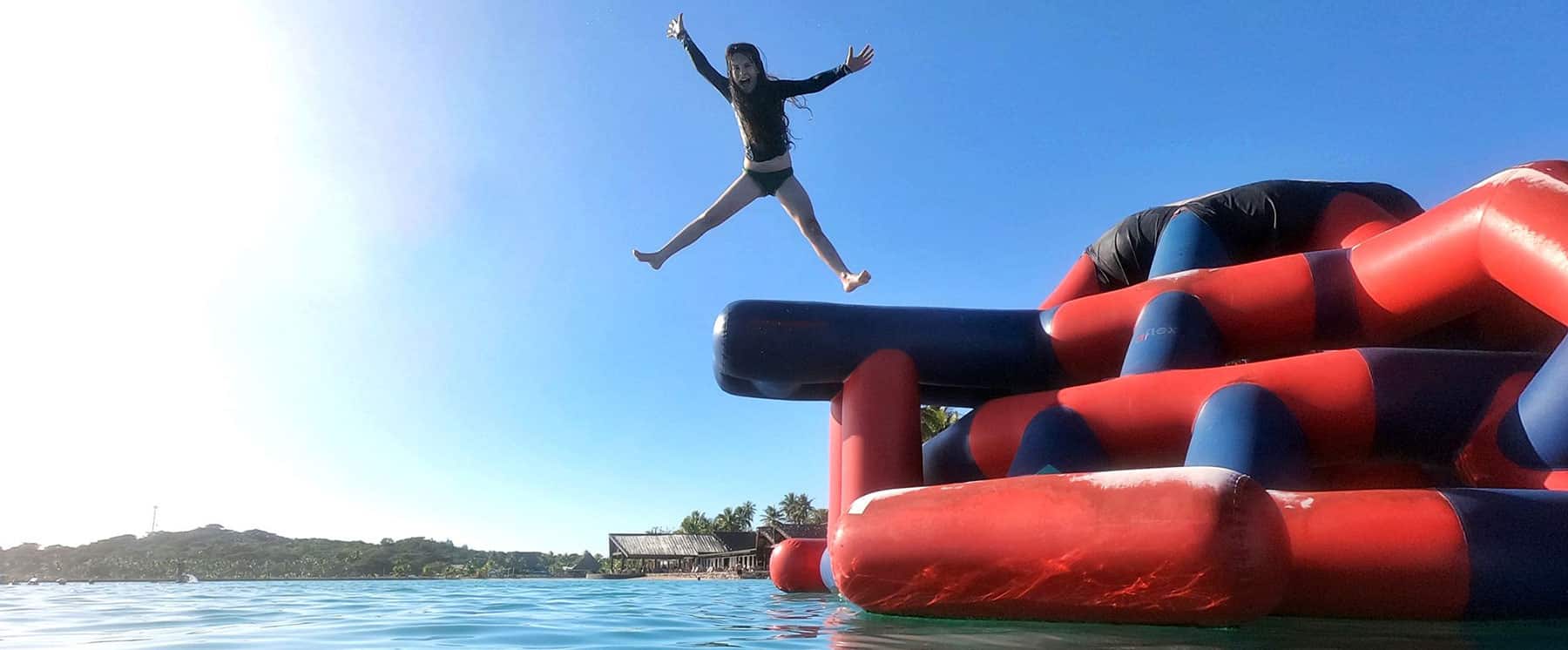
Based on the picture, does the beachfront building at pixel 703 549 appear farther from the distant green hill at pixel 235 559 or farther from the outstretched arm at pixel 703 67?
the outstretched arm at pixel 703 67

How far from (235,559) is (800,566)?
61.5 m

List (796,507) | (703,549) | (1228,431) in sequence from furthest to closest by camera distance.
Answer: (796,507)
(703,549)
(1228,431)

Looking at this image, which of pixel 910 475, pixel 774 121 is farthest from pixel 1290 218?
pixel 774 121

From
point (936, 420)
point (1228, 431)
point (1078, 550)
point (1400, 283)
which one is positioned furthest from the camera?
point (936, 420)

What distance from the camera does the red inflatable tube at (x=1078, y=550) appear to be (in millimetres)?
2871

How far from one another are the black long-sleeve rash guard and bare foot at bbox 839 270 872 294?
3.32ft

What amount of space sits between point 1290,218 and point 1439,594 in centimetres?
376

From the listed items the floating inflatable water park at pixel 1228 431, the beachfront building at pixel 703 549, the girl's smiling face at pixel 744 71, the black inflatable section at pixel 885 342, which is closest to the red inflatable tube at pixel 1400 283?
the floating inflatable water park at pixel 1228 431

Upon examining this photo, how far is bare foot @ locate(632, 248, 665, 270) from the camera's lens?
6.46 m

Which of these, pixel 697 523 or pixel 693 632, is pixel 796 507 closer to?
pixel 697 523

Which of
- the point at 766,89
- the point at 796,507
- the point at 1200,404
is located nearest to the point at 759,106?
the point at 766,89

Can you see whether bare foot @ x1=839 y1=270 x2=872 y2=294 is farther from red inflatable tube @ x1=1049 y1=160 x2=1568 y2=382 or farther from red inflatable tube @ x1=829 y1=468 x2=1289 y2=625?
red inflatable tube @ x1=829 y1=468 x2=1289 y2=625

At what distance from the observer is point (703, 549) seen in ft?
109

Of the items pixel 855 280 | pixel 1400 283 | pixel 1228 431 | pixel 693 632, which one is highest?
pixel 855 280
